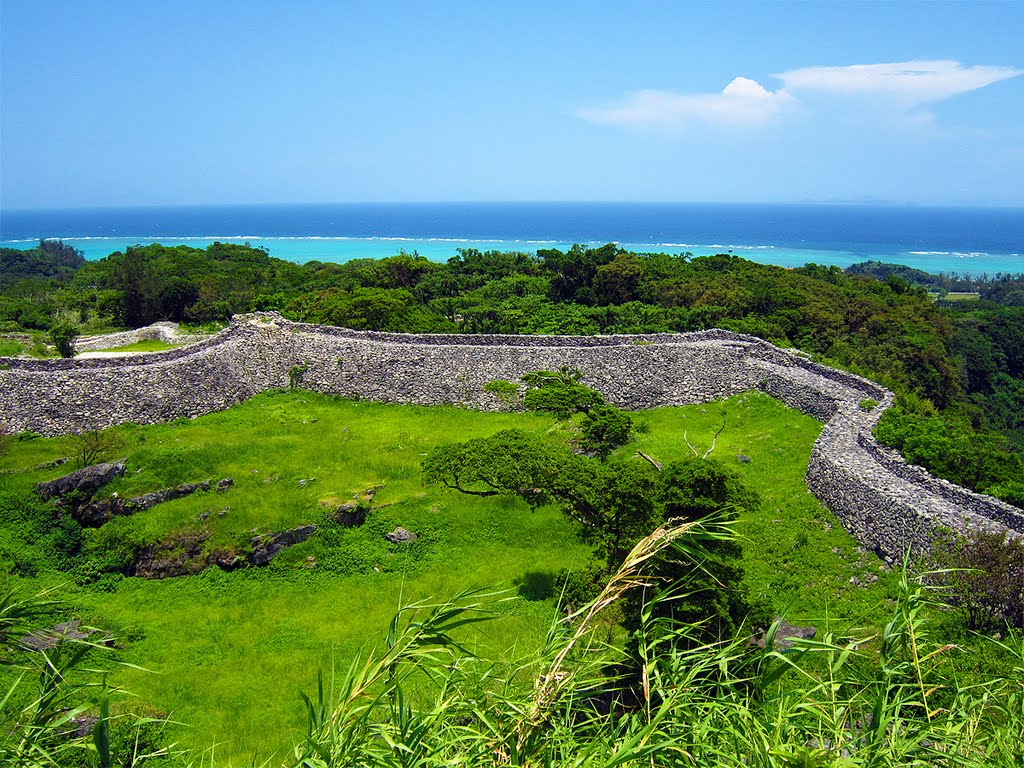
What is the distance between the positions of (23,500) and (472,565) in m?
12.0

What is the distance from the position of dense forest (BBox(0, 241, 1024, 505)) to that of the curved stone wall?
3.39m

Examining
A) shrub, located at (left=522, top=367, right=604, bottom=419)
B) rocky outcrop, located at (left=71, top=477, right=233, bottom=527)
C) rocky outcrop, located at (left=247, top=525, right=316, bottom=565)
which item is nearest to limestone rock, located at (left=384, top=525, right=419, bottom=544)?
rocky outcrop, located at (left=247, top=525, right=316, bottom=565)

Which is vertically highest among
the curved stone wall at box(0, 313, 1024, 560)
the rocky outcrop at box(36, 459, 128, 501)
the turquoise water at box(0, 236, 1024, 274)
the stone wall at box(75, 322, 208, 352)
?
the turquoise water at box(0, 236, 1024, 274)

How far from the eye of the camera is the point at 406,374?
27.6m

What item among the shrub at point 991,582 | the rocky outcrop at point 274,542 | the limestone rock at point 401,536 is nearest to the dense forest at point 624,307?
the shrub at point 991,582

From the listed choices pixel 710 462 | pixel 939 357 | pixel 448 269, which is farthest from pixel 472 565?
pixel 448 269

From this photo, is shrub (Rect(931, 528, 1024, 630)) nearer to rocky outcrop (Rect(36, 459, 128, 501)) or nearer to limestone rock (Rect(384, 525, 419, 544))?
limestone rock (Rect(384, 525, 419, 544))

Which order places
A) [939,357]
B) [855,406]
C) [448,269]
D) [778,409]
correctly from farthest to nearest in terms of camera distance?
[448,269] → [939,357] → [778,409] → [855,406]

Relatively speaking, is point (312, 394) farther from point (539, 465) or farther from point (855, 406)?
point (855, 406)

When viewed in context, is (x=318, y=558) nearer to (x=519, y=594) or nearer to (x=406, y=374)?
(x=519, y=594)

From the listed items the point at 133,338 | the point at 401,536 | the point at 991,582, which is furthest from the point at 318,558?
the point at 133,338

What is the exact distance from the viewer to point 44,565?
15367mm

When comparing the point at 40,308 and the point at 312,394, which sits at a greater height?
the point at 40,308

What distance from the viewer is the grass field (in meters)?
12.3
